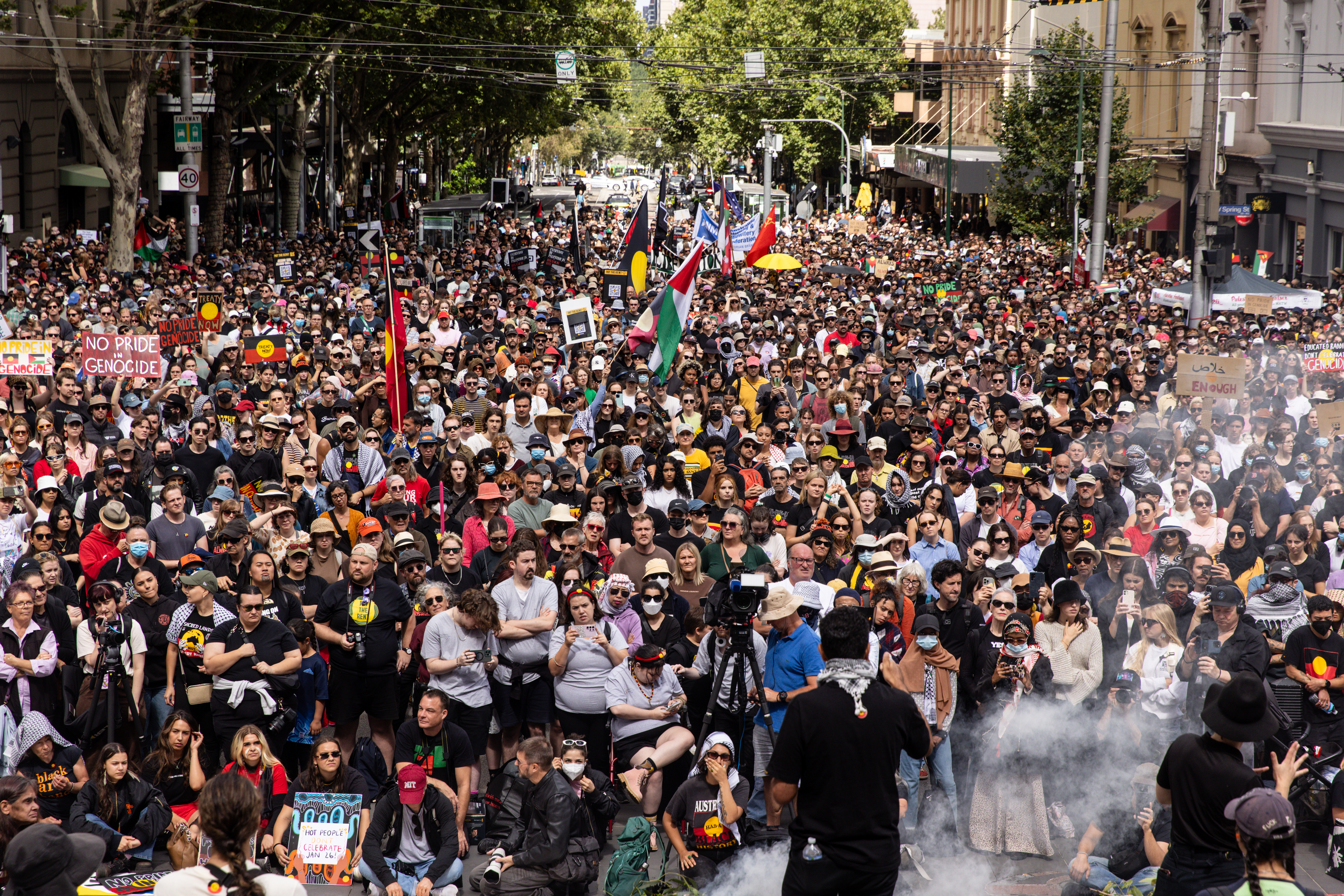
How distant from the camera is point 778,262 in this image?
29.8 m

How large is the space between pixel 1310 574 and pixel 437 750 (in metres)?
5.90

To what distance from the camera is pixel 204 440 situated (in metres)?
12.4

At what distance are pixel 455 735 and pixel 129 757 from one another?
6.30 feet

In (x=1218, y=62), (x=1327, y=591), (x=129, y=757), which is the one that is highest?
(x=1218, y=62)

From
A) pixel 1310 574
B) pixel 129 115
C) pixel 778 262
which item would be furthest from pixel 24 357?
pixel 778 262

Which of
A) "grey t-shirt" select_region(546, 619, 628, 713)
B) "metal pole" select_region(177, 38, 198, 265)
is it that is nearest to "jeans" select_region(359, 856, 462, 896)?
"grey t-shirt" select_region(546, 619, 628, 713)

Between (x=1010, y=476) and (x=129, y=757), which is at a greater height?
(x=1010, y=476)

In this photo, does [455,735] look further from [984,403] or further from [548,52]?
[548,52]

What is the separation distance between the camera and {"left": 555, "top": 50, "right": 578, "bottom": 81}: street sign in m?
39.5

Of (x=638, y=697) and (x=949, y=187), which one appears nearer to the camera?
(x=638, y=697)

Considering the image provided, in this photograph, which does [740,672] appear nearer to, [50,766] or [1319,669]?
[1319,669]

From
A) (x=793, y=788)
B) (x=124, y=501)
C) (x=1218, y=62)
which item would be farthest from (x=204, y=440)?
(x=1218, y=62)

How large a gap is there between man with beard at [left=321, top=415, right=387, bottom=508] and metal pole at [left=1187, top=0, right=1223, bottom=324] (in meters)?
15.0

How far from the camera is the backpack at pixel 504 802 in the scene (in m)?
7.62
